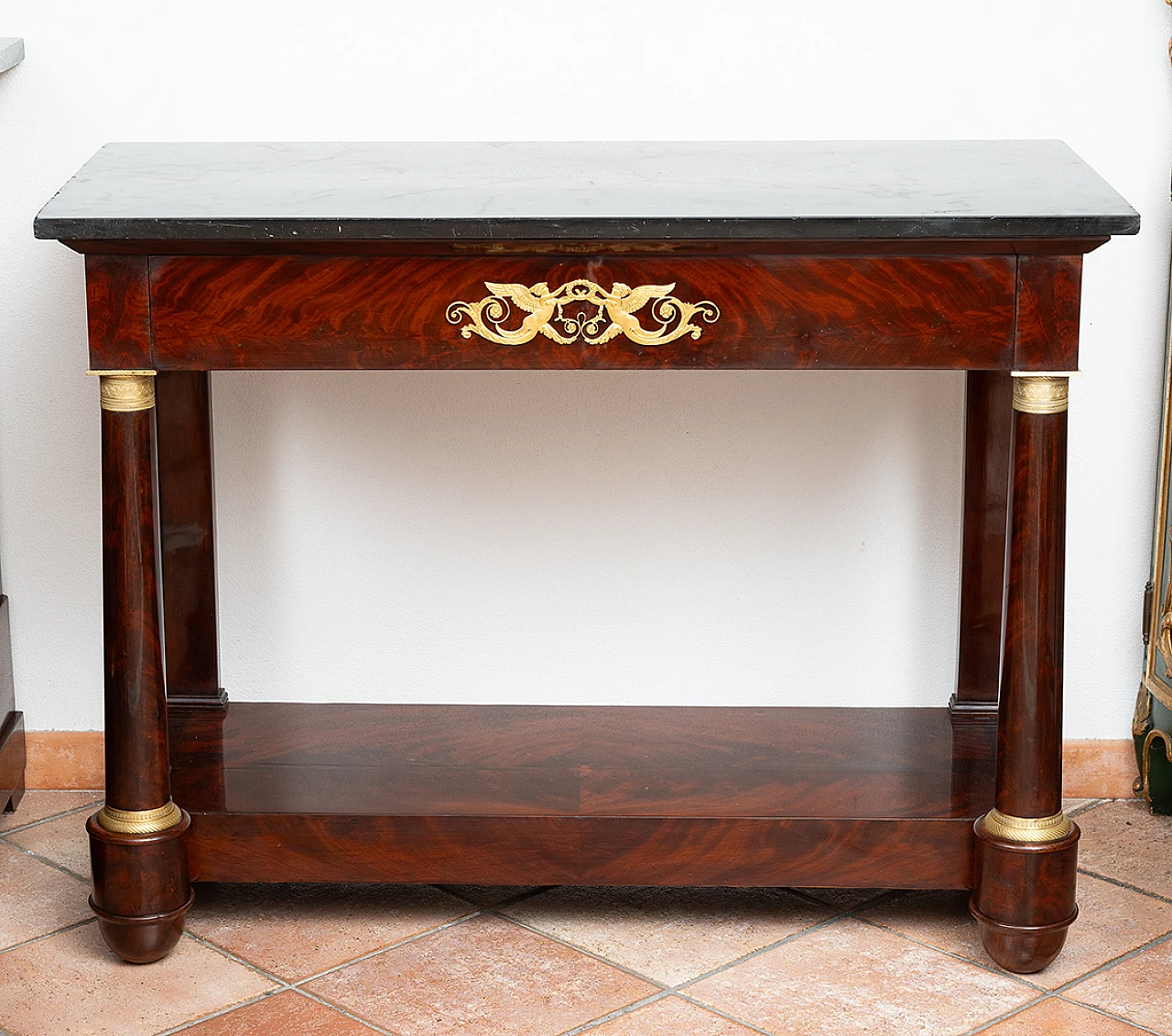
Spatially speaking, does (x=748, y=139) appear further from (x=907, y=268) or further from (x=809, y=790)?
(x=809, y=790)

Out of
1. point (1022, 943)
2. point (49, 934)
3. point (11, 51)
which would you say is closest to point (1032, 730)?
point (1022, 943)

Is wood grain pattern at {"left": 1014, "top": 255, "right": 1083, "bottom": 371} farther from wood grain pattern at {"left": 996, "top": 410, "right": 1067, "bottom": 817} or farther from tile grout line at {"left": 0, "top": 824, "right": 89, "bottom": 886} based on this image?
tile grout line at {"left": 0, "top": 824, "right": 89, "bottom": 886}


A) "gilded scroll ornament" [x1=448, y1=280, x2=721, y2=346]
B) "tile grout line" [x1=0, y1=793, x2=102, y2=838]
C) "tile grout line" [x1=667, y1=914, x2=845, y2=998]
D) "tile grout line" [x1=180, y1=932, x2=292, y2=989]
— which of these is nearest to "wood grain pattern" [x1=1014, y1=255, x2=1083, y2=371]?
"gilded scroll ornament" [x1=448, y1=280, x2=721, y2=346]

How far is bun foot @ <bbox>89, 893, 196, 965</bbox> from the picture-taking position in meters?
2.15

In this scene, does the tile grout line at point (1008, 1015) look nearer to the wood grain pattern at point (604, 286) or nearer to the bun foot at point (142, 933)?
the wood grain pattern at point (604, 286)

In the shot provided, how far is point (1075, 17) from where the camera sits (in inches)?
99.0

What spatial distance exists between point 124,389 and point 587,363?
58 cm

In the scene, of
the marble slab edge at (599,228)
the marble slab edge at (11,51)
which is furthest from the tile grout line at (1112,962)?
the marble slab edge at (11,51)

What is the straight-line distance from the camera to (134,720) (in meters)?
2.11

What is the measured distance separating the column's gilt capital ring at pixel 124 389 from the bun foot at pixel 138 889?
0.57m

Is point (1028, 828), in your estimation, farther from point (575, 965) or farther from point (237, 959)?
point (237, 959)

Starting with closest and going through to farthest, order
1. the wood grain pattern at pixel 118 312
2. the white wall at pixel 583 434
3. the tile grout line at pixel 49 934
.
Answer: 1. the wood grain pattern at pixel 118 312
2. the tile grout line at pixel 49 934
3. the white wall at pixel 583 434

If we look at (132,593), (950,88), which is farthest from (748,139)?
(132,593)

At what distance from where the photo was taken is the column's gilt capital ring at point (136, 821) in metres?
2.13
